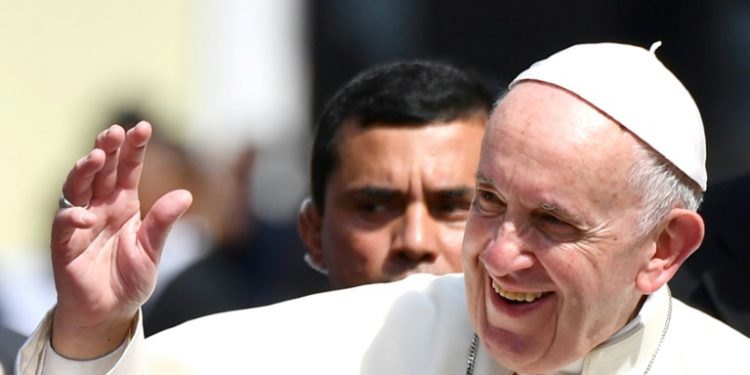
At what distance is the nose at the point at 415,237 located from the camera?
468cm

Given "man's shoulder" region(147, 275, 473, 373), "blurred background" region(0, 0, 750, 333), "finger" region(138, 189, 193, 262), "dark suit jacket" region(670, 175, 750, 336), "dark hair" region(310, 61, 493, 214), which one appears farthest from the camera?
A: "blurred background" region(0, 0, 750, 333)

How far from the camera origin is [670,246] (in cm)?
377

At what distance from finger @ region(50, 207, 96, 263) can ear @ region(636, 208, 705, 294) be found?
3.74 feet

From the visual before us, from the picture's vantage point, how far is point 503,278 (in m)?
3.62

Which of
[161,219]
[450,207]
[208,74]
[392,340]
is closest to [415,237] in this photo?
[450,207]

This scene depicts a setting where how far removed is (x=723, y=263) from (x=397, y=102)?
1002mm

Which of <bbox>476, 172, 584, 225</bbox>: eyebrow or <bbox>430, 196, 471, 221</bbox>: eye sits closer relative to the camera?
<bbox>476, 172, 584, 225</bbox>: eyebrow

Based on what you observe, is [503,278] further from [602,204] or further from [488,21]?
[488,21]

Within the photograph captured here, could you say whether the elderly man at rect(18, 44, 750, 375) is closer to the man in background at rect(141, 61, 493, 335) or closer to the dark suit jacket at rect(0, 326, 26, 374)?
the dark suit jacket at rect(0, 326, 26, 374)

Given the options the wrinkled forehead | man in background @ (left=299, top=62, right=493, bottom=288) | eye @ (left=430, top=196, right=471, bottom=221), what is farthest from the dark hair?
the wrinkled forehead

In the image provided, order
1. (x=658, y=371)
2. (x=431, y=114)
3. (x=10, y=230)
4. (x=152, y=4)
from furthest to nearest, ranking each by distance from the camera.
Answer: (x=152, y=4) → (x=10, y=230) → (x=431, y=114) → (x=658, y=371)

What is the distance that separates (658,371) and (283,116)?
737 cm

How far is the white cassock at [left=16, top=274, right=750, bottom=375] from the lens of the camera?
3934 mm

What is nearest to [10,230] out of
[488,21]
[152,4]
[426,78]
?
[152,4]
